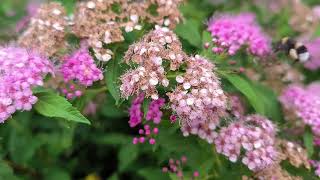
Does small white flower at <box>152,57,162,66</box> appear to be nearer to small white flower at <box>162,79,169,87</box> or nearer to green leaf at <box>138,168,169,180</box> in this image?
small white flower at <box>162,79,169,87</box>

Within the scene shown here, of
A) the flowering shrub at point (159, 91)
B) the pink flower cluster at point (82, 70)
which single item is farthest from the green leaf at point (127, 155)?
the pink flower cluster at point (82, 70)

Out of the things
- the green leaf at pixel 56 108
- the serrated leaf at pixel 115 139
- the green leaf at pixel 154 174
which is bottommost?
the green leaf at pixel 154 174

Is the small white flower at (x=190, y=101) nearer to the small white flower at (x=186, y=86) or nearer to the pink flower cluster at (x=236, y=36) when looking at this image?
the small white flower at (x=186, y=86)

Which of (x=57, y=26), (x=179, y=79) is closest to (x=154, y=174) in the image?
(x=179, y=79)

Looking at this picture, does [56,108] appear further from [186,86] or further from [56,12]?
[56,12]

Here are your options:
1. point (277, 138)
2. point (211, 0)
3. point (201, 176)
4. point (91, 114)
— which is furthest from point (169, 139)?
point (211, 0)
